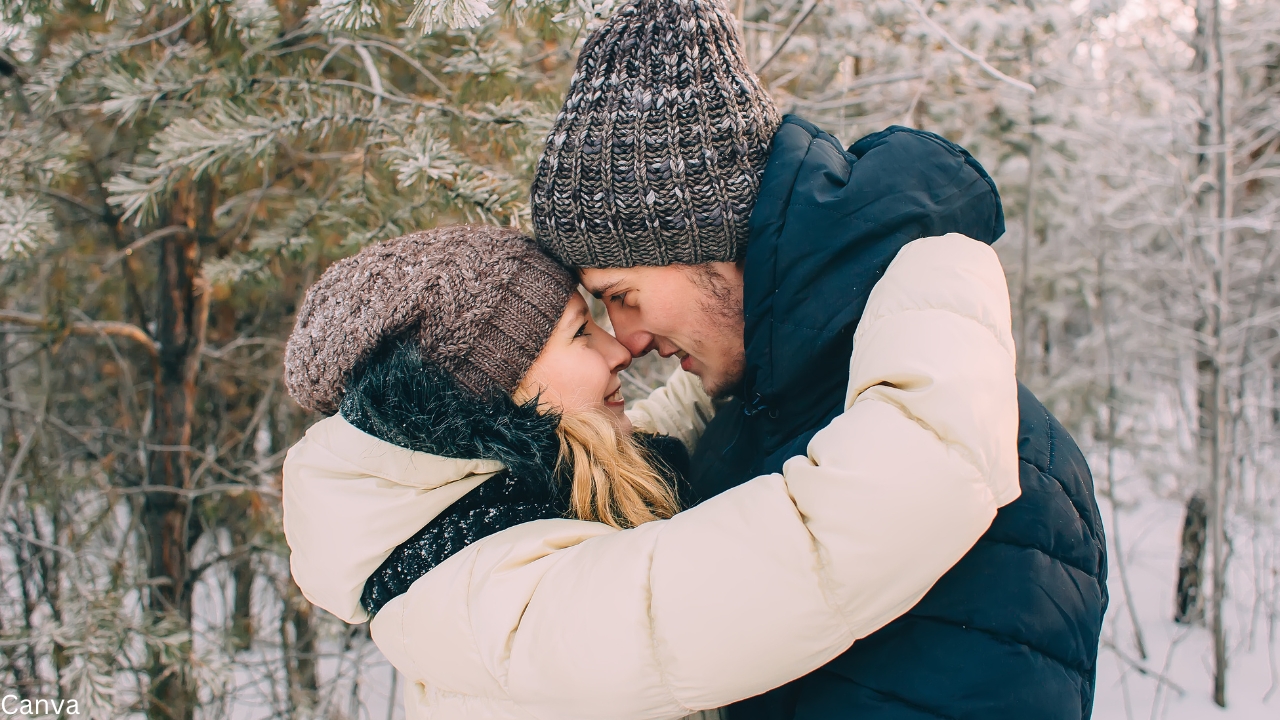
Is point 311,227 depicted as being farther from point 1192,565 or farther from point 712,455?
point 1192,565

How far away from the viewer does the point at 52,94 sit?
2037 mm

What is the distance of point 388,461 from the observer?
134cm

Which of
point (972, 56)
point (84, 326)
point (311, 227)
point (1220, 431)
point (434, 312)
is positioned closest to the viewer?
point (434, 312)

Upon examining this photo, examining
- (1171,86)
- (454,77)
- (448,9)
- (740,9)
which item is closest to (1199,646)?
(1171,86)

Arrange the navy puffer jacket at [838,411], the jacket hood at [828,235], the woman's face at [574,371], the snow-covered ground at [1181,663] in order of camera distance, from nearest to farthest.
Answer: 1. the navy puffer jacket at [838,411]
2. the jacket hood at [828,235]
3. the woman's face at [574,371]
4. the snow-covered ground at [1181,663]

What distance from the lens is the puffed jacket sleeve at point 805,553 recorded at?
96cm

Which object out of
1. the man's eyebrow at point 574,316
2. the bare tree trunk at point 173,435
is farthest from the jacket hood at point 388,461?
the bare tree trunk at point 173,435

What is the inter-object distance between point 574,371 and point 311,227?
1299mm

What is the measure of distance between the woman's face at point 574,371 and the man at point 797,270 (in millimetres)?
107

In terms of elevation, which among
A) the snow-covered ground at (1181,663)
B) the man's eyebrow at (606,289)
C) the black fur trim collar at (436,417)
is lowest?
the snow-covered ground at (1181,663)

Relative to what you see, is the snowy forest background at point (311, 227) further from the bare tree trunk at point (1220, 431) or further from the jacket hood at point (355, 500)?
the jacket hood at point (355, 500)

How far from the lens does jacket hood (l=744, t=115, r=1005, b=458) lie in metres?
1.28

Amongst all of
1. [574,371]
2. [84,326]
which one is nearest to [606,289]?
[574,371]

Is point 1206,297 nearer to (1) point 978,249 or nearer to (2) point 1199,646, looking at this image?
(2) point 1199,646
